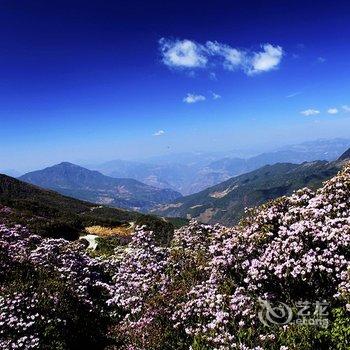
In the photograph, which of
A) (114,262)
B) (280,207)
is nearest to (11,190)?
(114,262)

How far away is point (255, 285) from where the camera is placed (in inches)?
481

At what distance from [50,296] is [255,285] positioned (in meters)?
6.55

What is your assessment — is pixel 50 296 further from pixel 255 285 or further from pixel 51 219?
pixel 51 219

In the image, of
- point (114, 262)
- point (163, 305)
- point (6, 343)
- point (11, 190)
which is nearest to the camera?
point (6, 343)

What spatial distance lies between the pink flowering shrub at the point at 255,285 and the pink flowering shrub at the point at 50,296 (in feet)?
4.31

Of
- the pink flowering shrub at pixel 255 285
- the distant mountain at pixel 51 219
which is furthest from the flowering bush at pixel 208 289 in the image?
the distant mountain at pixel 51 219

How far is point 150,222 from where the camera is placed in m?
50.5

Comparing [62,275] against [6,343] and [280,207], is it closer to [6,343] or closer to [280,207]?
[6,343]

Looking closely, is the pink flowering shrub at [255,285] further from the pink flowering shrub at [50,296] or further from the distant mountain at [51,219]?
the distant mountain at [51,219]

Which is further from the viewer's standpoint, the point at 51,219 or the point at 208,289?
the point at 51,219

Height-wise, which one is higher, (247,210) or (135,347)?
(247,210)

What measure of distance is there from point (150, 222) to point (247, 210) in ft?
114

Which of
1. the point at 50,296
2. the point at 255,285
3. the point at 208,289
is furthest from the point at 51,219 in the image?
the point at 255,285

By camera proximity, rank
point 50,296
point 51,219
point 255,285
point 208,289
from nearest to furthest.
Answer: point 255,285 < point 208,289 < point 50,296 < point 51,219
